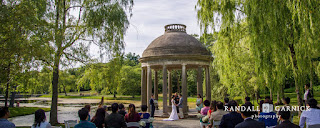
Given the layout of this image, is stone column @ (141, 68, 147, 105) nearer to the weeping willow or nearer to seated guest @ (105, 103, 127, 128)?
the weeping willow

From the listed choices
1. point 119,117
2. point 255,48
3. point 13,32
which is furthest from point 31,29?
point 255,48

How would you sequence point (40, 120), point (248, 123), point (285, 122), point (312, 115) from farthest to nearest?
point (312, 115), point (40, 120), point (285, 122), point (248, 123)

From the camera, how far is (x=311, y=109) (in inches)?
227

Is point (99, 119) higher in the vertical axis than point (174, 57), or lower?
lower

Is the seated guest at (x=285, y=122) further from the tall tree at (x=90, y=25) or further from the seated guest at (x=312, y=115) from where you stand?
the tall tree at (x=90, y=25)

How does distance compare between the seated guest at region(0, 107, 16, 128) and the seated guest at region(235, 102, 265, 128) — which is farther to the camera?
the seated guest at region(0, 107, 16, 128)

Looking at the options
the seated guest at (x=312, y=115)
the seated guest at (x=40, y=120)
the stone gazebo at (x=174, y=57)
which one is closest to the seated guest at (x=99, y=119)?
the seated guest at (x=40, y=120)

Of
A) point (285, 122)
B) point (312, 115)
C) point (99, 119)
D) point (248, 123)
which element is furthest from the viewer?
point (99, 119)

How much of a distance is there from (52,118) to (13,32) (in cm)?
632

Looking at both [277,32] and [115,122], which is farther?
[277,32]

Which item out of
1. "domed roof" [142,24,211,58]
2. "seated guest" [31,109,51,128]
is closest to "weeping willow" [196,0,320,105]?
"domed roof" [142,24,211,58]

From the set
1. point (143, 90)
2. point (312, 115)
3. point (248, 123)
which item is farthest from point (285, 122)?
point (143, 90)

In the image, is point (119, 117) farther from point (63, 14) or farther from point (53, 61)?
point (63, 14)

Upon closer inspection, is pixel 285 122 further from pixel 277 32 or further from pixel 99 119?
pixel 277 32
